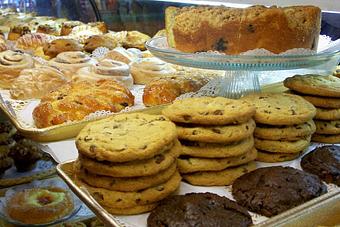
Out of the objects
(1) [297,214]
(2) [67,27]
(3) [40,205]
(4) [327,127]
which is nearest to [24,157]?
(3) [40,205]

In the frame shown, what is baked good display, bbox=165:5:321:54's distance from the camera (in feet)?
4.16

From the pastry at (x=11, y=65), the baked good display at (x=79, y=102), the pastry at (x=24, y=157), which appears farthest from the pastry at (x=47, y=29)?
the baked good display at (x=79, y=102)

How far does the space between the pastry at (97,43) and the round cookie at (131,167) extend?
147cm

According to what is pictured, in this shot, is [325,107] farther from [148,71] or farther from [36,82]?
[36,82]

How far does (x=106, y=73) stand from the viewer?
1.73 meters

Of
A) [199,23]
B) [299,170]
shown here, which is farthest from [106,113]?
[299,170]

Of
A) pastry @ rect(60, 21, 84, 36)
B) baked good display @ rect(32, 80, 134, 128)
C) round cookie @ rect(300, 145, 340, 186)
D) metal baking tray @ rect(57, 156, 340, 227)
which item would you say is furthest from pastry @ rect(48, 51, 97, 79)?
round cookie @ rect(300, 145, 340, 186)

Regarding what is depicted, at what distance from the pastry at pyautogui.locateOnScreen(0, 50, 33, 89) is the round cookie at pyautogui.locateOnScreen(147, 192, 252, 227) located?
1.11 m

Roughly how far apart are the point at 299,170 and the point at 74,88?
0.81m

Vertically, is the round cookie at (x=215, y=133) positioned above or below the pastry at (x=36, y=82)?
above

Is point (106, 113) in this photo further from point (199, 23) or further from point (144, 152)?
point (144, 152)

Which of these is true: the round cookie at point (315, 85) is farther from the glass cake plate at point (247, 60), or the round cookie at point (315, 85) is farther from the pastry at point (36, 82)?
the pastry at point (36, 82)

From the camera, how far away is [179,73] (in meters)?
1.76

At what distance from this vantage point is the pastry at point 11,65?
181 cm
